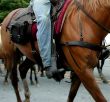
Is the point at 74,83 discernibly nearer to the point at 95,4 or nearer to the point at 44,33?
the point at 44,33

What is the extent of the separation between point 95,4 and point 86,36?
18.9 inches

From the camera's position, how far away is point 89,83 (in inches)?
253

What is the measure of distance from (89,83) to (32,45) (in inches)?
65.9

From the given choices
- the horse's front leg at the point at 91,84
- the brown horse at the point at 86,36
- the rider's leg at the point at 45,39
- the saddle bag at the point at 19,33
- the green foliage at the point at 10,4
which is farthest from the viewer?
the green foliage at the point at 10,4

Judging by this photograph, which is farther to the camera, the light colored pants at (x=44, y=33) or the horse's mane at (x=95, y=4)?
the light colored pants at (x=44, y=33)

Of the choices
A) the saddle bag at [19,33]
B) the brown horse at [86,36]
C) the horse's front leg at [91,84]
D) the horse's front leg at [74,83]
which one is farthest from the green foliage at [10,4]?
the horse's front leg at [91,84]

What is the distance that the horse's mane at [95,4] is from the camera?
6.46 meters

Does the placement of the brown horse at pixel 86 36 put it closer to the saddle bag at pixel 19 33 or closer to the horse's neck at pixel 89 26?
the horse's neck at pixel 89 26

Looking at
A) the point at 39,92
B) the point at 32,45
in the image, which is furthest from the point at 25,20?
the point at 39,92

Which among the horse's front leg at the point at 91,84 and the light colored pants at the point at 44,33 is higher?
the light colored pants at the point at 44,33

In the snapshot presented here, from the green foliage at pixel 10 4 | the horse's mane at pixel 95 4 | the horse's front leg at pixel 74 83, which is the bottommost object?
the green foliage at pixel 10 4

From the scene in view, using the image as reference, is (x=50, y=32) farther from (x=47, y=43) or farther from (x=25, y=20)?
(x=25, y=20)

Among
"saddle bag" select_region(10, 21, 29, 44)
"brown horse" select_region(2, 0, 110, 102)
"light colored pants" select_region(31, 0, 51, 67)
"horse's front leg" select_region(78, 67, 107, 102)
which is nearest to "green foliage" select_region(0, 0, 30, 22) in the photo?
"saddle bag" select_region(10, 21, 29, 44)

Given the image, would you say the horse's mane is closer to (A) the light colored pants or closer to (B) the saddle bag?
(A) the light colored pants
